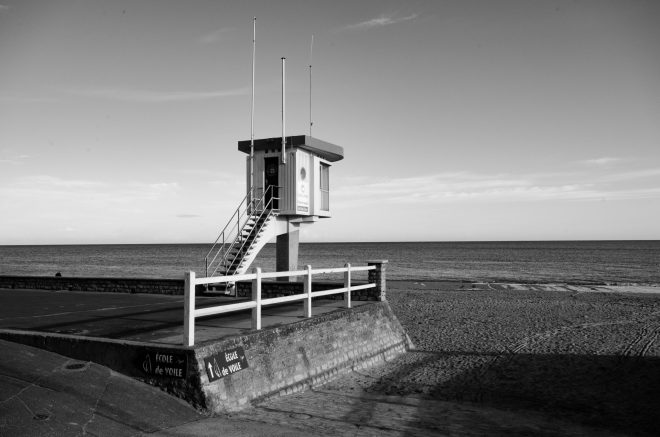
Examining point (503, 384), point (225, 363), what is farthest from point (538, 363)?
point (225, 363)

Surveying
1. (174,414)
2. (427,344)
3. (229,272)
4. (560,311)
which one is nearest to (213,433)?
(174,414)

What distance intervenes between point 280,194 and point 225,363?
11.7 metres

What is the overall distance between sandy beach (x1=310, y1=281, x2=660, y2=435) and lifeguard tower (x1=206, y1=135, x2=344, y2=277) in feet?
17.8

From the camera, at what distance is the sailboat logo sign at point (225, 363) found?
6980 mm

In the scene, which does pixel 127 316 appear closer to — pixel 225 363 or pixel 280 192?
pixel 225 363

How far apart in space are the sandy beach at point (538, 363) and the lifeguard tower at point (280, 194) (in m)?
5.44

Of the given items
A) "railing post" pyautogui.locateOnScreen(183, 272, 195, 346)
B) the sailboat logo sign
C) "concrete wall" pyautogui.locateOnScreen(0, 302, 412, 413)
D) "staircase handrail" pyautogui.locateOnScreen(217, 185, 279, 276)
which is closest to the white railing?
"railing post" pyautogui.locateOnScreen(183, 272, 195, 346)

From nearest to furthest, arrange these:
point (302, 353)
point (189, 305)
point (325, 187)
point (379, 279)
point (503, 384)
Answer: point (189, 305), point (302, 353), point (503, 384), point (379, 279), point (325, 187)

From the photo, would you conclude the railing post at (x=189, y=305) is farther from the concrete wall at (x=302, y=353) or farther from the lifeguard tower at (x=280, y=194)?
the lifeguard tower at (x=280, y=194)

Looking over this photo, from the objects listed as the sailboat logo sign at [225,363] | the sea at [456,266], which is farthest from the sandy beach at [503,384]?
the sea at [456,266]

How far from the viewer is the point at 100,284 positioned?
17.3 metres

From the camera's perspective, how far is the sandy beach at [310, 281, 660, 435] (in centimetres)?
898

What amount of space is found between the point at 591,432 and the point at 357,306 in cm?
571

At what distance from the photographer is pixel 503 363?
11.9 m
